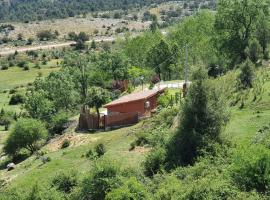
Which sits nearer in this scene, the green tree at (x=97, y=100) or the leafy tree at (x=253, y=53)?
the green tree at (x=97, y=100)

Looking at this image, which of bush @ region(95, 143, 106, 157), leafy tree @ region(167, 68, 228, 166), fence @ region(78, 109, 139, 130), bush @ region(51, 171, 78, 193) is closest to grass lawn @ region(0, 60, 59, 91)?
fence @ region(78, 109, 139, 130)

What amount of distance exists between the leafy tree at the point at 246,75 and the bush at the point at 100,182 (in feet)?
55.2

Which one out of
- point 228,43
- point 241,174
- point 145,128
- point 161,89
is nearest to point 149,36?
point 228,43

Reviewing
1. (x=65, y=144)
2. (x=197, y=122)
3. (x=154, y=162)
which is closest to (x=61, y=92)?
(x=65, y=144)

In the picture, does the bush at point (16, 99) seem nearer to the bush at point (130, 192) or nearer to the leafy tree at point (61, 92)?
the leafy tree at point (61, 92)

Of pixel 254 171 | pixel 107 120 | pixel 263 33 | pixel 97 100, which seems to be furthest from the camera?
pixel 263 33

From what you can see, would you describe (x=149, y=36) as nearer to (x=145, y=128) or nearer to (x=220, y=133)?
(x=145, y=128)

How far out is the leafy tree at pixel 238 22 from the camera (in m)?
63.1

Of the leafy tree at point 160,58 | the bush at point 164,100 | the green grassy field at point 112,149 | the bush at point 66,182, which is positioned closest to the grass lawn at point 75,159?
the green grassy field at point 112,149

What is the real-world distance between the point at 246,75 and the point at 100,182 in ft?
59.2

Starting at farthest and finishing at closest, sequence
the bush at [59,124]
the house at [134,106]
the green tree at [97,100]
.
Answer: the bush at [59,124]
the green tree at [97,100]
the house at [134,106]

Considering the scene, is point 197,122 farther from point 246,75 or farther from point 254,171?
point 246,75

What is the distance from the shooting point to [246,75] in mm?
42125

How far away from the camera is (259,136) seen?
30.7 meters
